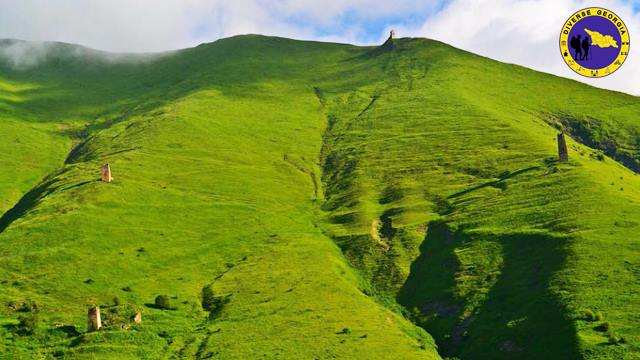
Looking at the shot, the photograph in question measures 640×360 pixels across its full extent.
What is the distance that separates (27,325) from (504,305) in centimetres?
4959

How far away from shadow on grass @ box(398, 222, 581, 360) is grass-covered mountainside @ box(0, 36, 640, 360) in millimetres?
260

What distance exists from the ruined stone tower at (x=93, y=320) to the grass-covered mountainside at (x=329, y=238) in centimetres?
102

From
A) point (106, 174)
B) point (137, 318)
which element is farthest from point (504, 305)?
point (106, 174)

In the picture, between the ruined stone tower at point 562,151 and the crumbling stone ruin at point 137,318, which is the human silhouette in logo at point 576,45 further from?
the crumbling stone ruin at point 137,318

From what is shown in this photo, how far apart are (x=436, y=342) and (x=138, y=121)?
119 metres

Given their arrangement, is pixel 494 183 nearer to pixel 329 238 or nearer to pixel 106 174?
pixel 329 238

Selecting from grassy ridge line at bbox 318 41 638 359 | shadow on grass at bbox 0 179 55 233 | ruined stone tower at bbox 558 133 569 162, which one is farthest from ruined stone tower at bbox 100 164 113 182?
ruined stone tower at bbox 558 133 569 162

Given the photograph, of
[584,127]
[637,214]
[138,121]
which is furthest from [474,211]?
[138,121]

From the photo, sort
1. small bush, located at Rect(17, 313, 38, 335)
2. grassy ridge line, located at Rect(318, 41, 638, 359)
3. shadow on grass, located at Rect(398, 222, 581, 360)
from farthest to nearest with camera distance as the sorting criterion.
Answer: grassy ridge line, located at Rect(318, 41, 638, 359)
small bush, located at Rect(17, 313, 38, 335)
shadow on grass, located at Rect(398, 222, 581, 360)

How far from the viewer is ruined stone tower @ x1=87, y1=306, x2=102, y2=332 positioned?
73.2 m

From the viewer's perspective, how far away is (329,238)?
10975 cm

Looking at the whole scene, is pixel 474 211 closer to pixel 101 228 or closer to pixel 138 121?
pixel 101 228

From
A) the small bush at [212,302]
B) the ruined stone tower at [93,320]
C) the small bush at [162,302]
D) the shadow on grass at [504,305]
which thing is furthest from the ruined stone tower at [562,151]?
the ruined stone tower at [93,320]

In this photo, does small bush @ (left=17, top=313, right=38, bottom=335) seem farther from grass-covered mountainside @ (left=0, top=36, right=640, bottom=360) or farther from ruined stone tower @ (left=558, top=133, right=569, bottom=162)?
ruined stone tower @ (left=558, top=133, right=569, bottom=162)
